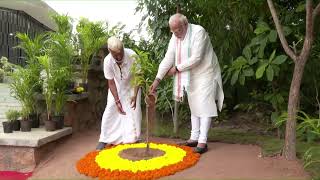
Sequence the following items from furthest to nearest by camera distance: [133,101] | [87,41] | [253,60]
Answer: [87,41]
[133,101]
[253,60]

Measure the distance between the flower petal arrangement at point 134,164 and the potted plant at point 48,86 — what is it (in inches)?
38.8

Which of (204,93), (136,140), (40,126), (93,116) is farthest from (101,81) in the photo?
(204,93)

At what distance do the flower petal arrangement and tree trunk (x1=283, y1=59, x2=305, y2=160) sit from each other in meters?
0.98

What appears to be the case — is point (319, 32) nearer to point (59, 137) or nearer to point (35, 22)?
point (59, 137)

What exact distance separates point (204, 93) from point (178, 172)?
112 centimetres

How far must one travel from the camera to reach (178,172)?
4.43 metres

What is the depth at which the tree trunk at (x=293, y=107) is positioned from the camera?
449cm

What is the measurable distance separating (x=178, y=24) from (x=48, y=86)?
6.76 ft

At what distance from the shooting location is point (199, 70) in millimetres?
5207

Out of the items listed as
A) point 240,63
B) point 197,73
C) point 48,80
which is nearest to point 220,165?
point 197,73

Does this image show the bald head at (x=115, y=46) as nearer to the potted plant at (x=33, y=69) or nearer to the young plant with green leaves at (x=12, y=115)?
the potted plant at (x=33, y=69)

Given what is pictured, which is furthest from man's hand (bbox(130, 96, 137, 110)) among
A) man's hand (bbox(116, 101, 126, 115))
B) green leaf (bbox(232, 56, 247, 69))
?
green leaf (bbox(232, 56, 247, 69))

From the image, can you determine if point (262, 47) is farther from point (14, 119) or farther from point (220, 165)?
point (14, 119)

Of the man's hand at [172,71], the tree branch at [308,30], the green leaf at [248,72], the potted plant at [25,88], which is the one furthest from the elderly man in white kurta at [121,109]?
the tree branch at [308,30]
